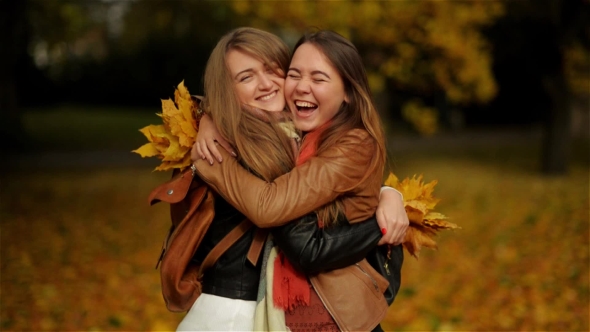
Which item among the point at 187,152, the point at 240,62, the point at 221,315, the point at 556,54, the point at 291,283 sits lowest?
the point at 556,54

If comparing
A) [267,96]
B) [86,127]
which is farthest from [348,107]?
[86,127]

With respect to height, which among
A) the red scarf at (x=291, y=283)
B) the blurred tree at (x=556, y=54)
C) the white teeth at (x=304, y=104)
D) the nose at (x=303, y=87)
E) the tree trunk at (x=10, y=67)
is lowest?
the tree trunk at (x=10, y=67)

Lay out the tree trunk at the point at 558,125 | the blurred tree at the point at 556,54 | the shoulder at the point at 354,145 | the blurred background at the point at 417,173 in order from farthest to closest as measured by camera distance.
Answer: the tree trunk at the point at 558,125
the blurred tree at the point at 556,54
the blurred background at the point at 417,173
the shoulder at the point at 354,145

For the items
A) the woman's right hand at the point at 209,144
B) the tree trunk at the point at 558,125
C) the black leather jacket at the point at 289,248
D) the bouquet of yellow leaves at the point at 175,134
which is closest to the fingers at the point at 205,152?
the woman's right hand at the point at 209,144

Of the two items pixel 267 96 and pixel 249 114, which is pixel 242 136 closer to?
pixel 249 114

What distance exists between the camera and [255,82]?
253 cm

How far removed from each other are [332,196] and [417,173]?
10.7 metres

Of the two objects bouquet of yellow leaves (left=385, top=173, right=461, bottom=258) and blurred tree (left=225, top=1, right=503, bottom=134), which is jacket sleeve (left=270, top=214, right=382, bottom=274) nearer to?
bouquet of yellow leaves (left=385, top=173, right=461, bottom=258)

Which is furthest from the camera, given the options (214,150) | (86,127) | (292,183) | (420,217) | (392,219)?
(86,127)

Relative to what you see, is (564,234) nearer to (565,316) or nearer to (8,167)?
(565,316)

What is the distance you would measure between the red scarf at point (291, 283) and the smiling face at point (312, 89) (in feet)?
0.37

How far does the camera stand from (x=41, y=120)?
84.6 ft

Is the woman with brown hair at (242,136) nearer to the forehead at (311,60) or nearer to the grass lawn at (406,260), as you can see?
the forehead at (311,60)

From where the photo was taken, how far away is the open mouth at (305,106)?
2477mm
